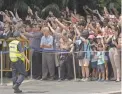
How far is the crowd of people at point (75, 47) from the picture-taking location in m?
18.7

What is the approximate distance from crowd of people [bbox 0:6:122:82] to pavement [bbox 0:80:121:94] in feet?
1.94

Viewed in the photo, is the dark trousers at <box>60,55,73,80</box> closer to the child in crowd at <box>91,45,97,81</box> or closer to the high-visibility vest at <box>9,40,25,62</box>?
the child in crowd at <box>91,45,97,81</box>

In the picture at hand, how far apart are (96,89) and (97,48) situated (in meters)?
2.68

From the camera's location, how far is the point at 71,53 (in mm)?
19312

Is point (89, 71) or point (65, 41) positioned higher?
point (65, 41)

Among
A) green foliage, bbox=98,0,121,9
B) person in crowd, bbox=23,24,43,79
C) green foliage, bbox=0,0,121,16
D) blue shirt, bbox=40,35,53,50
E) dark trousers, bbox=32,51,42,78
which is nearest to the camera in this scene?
blue shirt, bbox=40,35,53,50

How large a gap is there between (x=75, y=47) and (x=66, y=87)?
2489mm

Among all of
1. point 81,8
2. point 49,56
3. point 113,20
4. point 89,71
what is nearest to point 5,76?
point 49,56

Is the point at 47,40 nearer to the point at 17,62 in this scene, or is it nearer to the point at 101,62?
the point at 101,62

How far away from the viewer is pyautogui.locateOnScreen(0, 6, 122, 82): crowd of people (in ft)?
61.4

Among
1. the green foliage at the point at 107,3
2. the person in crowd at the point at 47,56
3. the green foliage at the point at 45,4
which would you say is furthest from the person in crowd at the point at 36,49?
the green foliage at the point at 107,3

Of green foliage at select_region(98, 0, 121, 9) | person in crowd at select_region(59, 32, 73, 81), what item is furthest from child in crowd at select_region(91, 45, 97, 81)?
green foliage at select_region(98, 0, 121, 9)

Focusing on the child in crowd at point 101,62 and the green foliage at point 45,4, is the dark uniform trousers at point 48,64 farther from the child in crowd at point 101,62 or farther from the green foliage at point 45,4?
the green foliage at point 45,4

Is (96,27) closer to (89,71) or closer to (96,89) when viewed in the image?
(89,71)
